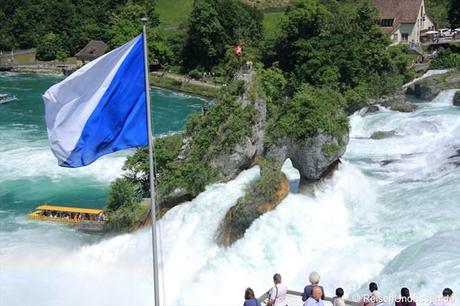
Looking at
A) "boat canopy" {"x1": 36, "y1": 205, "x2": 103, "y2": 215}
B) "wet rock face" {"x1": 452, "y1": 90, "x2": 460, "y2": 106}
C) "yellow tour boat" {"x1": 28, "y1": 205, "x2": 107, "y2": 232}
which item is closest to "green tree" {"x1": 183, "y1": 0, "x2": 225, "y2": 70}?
"wet rock face" {"x1": 452, "y1": 90, "x2": 460, "y2": 106}

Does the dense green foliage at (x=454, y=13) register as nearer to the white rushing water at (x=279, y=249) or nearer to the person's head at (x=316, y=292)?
the white rushing water at (x=279, y=249)

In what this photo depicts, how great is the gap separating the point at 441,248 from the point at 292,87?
33941 millimetres

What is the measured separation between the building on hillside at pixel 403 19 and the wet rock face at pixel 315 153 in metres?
50.7

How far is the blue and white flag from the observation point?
12.1 meters

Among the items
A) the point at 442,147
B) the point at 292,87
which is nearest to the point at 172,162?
the point at 442,147

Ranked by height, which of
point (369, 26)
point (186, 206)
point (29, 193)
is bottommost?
point (29, 193)

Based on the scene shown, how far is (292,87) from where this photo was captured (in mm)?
54344

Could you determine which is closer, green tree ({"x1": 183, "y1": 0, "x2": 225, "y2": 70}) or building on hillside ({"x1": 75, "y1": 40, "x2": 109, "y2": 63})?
green tree ({"x1": 183, "y1": 0, "x2": 225, "y2": 70})

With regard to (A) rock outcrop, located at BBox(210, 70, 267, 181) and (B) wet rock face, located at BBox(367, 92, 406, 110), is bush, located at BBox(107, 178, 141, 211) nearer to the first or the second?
(A) rock outcrop, located at BBox(210, 70, 267, 181)

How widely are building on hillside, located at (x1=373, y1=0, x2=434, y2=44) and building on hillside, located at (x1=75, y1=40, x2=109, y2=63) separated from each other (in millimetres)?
38762

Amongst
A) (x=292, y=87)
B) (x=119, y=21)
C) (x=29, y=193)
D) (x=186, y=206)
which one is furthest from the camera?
(x=119, y=21)

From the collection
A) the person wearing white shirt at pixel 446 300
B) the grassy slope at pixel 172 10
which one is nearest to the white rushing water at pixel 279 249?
the person wearing white shirt at pixel 446 300

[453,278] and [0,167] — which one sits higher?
[453,278]

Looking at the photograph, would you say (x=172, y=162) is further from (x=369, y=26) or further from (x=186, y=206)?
(x=369, y=26)
